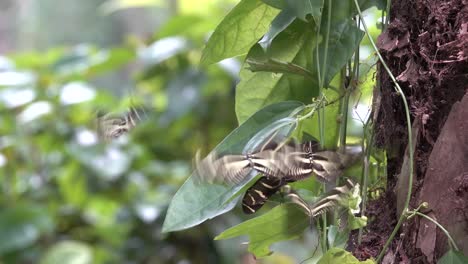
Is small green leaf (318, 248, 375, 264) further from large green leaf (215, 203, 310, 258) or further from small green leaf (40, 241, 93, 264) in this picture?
small green leaf (40, 241, 93, 264)

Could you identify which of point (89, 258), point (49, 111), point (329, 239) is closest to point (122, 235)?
point (89, 258)

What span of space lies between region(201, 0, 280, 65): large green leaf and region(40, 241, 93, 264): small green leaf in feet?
4.56

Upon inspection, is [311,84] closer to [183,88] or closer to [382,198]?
[382,198]

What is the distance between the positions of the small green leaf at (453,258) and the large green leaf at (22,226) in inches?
63.1

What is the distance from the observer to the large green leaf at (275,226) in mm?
607

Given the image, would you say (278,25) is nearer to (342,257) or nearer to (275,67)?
(275,67)

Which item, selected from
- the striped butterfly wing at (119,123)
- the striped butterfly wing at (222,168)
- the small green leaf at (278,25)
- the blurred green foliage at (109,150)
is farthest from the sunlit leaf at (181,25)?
the striped butterfly wing at (222,168)

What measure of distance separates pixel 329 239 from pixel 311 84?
150 millimetres

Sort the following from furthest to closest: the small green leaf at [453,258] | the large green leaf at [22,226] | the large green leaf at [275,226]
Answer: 1. the large green leaf at [22,226]
2. the large green leaf at [275,226]
3. the small green leaf at [453,258]

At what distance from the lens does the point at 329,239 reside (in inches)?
24.7

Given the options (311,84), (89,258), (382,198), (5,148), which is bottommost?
(89,258)

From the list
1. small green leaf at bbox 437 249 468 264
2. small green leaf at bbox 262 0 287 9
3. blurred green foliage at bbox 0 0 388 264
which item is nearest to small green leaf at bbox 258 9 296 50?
small green leaf at bbox 262 0 287 9

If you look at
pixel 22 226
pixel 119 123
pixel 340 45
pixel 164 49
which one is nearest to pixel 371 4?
pixel 340 45

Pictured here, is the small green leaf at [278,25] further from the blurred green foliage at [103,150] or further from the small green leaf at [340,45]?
the blurred green foliage at [103,150]
